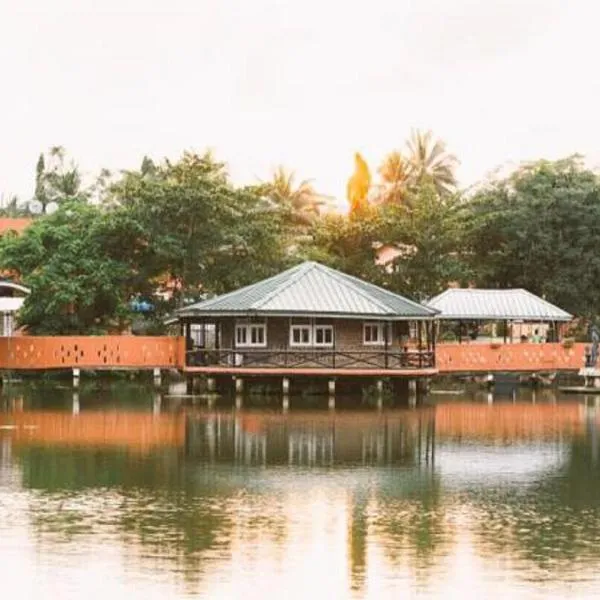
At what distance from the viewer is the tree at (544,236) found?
64.2m

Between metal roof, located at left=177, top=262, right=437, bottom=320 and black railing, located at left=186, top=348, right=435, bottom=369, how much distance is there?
1.36 metres

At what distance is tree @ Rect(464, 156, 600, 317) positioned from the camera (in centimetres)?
6425

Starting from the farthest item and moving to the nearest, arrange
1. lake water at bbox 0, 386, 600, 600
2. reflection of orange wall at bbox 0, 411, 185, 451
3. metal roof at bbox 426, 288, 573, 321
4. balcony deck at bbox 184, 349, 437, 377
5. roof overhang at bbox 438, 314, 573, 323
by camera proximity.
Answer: metal roof at bbox 426, 288, 573, 321 < roof overhang at bbox 438, 314, 573, 323 < balcony deck at bbox 184, 349, 437, 377 < reflection of orange wall at bbox 0, 411, 185, 451 < lake water at bbox 0, 386, 600, 600

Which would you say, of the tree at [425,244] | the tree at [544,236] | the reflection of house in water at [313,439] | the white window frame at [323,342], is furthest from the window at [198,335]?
the reflection of house in water at [313,439]

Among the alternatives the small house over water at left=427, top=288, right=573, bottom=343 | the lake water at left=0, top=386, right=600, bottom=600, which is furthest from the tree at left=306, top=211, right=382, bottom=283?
the lake water at left=0, top=386, right=600, bottom=600

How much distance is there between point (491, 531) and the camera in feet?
70.5

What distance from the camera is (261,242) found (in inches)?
2362

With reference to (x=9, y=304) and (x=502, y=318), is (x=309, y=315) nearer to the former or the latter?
(x=502, y=318)

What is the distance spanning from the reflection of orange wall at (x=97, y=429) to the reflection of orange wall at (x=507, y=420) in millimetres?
7032

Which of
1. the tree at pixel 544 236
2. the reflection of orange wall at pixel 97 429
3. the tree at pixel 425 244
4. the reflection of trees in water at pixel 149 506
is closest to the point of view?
the reflection of trees in water at pixel 149 506

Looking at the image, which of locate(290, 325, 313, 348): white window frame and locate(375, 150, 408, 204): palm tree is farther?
locate(375, 150, 408, 204): palm tree

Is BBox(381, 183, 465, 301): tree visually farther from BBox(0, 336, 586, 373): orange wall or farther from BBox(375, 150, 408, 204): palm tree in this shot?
BBox(375, 150, 408, 204): palm tree

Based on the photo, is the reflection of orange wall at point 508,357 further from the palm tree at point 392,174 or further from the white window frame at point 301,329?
the palm tree at point 392,174

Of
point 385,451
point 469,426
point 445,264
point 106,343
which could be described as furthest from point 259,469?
point 445,264
